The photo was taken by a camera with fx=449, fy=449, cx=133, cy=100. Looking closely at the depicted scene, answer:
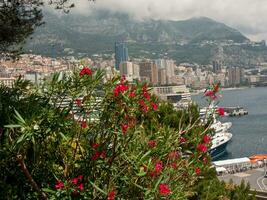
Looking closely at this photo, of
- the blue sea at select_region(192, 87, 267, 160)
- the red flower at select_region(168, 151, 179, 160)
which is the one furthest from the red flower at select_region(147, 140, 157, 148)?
the blue sea at select_region(192, 87, 267, 160)

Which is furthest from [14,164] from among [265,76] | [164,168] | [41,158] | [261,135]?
[265,76]

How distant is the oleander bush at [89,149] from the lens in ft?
8.45

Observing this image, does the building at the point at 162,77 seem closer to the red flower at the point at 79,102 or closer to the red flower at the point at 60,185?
the red flower at the point at 79,102

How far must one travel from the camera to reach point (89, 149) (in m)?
2.91

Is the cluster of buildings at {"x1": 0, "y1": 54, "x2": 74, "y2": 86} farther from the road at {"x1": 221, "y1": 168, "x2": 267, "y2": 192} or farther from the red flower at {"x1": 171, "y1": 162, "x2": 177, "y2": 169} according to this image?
the road at {"x1": 221, "y1": 168, "x2": 267, "y2": 192}

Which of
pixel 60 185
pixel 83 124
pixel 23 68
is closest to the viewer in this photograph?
pixel 60 185

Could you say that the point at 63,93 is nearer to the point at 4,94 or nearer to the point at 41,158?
the point at 41,158

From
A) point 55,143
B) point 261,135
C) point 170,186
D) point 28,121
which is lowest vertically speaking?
point 261,135

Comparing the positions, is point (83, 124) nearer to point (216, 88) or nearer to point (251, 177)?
point (216, 88)

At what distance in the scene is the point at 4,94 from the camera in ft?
10.8

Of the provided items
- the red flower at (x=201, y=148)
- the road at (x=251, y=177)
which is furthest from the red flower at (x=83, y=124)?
the road at (x=251, y=177)

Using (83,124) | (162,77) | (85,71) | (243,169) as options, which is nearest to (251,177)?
(243,169)

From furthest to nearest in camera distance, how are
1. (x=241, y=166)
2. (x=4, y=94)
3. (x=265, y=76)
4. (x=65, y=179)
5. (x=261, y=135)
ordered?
(x=265, y=76) < (x=261, y=135) < (x=241, y=166) < (x=4, y=94) < (x=65, y=179)

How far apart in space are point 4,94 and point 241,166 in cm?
2515
